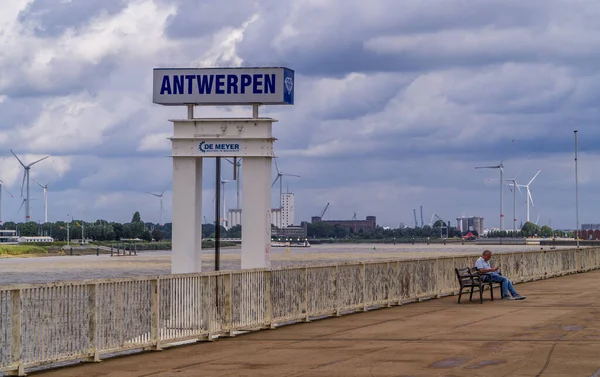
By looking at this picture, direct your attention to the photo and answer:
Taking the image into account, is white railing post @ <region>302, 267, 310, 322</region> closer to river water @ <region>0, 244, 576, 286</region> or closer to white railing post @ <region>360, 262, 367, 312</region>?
white railing post @ <region>360, 262, 367, 312</region>

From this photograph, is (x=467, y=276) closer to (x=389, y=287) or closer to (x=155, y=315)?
(x=389, y=287)

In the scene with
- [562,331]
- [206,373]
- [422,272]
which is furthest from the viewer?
[422,272]

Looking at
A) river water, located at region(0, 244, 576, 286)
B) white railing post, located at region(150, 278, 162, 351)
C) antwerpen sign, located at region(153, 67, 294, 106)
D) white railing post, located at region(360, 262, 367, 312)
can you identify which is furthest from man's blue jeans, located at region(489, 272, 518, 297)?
river water, located at region(0, 244, 576, 286)

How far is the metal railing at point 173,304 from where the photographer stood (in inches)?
583

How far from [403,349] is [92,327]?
494 cm

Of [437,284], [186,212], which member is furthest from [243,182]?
[437,284]

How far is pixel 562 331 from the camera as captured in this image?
19.2 metres

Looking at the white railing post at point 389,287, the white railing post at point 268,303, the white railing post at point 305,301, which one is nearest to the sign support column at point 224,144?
the white railing post at point 305,301

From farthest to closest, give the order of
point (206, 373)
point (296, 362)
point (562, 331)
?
point (562, 331) < point (296, 362) < point (206, 373)

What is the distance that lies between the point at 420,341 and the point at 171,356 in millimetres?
4332

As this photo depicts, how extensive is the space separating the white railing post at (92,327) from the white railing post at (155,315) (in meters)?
1.53

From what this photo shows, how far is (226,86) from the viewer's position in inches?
975

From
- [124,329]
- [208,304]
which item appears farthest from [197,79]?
[124,329]

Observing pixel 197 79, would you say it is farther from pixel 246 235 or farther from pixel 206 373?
pixel 206 373
